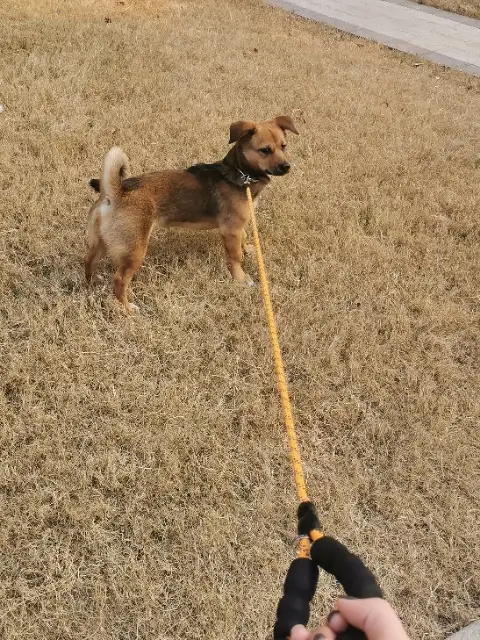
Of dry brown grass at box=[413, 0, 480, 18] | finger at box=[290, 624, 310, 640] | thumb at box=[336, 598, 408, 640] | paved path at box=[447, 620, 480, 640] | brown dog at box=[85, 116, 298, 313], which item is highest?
dry brown grass at box=[413, 0, 480, 18]

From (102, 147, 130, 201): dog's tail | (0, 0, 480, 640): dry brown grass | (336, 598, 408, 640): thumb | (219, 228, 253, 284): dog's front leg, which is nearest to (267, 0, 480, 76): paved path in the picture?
(0, 0, 480, 640): dry brown grass

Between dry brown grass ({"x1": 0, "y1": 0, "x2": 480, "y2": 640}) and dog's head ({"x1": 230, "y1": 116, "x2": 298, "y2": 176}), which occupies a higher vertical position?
dog's head ({"x1": 230, "y1": 116, "x2": 298, "y2": 176})

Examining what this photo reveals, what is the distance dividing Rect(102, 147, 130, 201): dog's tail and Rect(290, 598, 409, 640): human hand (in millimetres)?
2648

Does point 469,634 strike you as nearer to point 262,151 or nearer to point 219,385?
point 219,385

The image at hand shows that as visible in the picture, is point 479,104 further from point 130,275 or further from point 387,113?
point 130,275

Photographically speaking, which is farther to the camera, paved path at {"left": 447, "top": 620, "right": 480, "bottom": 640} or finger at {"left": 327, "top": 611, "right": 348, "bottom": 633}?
paved path at {"left": 447, "top": 620, "right": 480, "bottom": 640}

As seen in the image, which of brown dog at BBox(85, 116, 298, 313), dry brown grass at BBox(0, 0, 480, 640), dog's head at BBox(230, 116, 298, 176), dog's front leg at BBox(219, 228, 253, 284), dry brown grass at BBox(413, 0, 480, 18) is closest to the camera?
dry brown grass at BBox(0, 0, 480, 640)

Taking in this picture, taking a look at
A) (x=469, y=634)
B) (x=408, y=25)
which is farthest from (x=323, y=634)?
(x=408, y=25)

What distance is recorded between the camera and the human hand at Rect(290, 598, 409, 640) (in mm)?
916

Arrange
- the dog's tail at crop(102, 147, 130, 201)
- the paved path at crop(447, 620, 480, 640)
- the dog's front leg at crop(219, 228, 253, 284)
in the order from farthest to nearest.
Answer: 1. the dog's front leg at crop(219, 228, 253, 284)
2. the dog's tail at crop(102, 147, 130, 201)
3. the paved path at crop(447, 620, 480, 640)

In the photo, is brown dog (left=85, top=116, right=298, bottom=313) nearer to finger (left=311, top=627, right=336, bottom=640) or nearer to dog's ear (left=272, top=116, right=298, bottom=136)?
dog's ear (left=272, top=116, right=298, bottom=136)

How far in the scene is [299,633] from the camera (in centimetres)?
100

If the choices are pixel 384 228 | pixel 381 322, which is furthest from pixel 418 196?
pixel 381 322

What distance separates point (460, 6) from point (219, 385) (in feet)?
40.6
